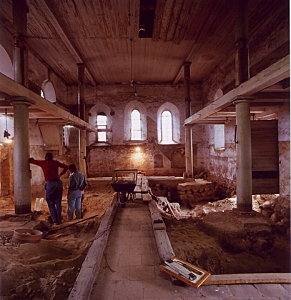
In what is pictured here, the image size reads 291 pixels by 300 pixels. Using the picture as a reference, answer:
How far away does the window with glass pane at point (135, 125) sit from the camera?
16.9m

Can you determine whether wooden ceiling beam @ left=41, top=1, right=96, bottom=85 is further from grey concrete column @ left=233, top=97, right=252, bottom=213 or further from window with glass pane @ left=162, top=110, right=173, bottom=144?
grey concrete column @ left=233, top=97, right=252, bottom=213

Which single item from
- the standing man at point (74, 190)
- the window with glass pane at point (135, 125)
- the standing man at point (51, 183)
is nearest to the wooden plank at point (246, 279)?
the standing man at point (51, 183)

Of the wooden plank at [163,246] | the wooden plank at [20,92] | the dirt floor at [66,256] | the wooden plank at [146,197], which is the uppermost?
the wooden plank at [20,92]

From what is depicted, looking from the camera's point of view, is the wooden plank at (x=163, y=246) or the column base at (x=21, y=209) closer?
the wooden plank at (x=163, y=246)

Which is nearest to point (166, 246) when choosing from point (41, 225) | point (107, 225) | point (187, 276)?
point (187, 276)

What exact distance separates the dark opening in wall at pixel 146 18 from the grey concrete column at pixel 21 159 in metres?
4.95

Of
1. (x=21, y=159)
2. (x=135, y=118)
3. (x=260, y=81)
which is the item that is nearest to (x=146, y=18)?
(x=260, y=81)

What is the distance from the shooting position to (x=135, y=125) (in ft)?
55.7

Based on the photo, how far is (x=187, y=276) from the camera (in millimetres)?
3256

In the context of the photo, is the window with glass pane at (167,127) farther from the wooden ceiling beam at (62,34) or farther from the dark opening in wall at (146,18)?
the dark opening in wall at (146,18)

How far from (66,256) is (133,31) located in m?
8.46

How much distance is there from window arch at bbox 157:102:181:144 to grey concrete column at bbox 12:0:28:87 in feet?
35.6

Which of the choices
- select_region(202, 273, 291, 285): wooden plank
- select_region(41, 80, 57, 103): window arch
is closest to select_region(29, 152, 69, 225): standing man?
select_region(202, 273, 291, 285): wooden plank

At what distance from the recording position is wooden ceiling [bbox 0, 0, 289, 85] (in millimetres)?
7730
